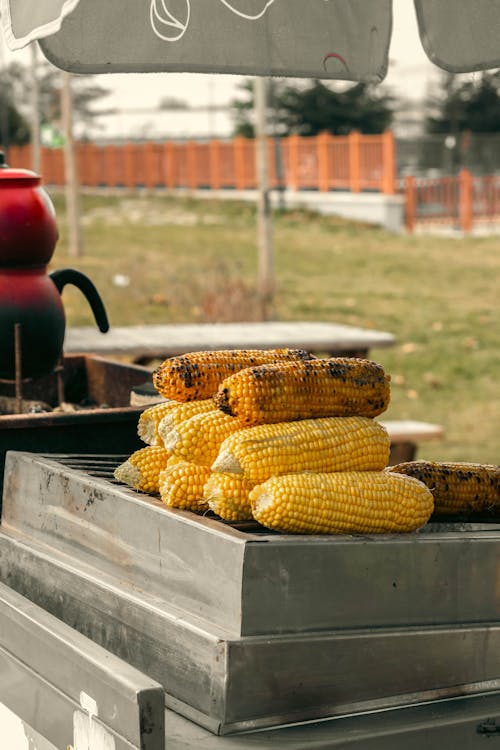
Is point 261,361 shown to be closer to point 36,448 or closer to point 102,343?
point 36,448

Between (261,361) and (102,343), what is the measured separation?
4.90 m

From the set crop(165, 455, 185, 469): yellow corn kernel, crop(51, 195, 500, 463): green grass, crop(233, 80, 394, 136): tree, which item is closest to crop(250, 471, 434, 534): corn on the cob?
crop(165, 455, 185, 469): yellow corn kernel

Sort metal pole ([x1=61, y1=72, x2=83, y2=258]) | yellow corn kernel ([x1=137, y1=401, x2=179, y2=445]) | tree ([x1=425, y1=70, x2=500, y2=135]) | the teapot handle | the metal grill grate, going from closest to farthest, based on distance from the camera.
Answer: the metal grill grate
yellow corn kernel ([x1=137, y1=401, x2=179, y2=445])
the teapot handle
metal pole ([x1=61, y1=72, x2=83, y2=258])
tree ([x1=425, y1=70, x2=500, y2=135])

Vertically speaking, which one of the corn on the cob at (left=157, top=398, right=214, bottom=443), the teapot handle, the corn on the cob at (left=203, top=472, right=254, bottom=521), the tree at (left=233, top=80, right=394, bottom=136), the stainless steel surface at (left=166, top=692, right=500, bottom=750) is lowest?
the stainless steel surface at (left=166, top=692, right=500, bottom=750)

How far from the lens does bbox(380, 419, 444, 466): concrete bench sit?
22.0 ft

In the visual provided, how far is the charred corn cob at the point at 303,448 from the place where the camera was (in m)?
2.11

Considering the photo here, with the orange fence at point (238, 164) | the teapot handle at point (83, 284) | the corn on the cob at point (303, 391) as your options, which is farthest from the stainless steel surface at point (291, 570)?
the orange fence at point (238, 164)

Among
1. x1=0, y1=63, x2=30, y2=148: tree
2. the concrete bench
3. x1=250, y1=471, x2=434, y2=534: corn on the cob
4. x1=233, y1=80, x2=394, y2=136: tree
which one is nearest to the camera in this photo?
x1=250, y1=471, x2=434, y2=534: corn on the cob

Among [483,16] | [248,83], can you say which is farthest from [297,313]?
[248,83]

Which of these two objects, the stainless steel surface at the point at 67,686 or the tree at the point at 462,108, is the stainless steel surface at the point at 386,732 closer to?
the stainless steel surface at the point at 67,686

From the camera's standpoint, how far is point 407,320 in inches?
575

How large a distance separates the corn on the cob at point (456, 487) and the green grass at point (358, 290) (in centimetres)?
673

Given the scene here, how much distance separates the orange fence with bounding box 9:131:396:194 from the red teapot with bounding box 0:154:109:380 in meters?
21.0

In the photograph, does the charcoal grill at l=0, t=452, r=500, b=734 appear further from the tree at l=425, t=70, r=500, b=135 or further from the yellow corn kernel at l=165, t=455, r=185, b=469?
the tree at l=425, t=70, r=500, b=135
